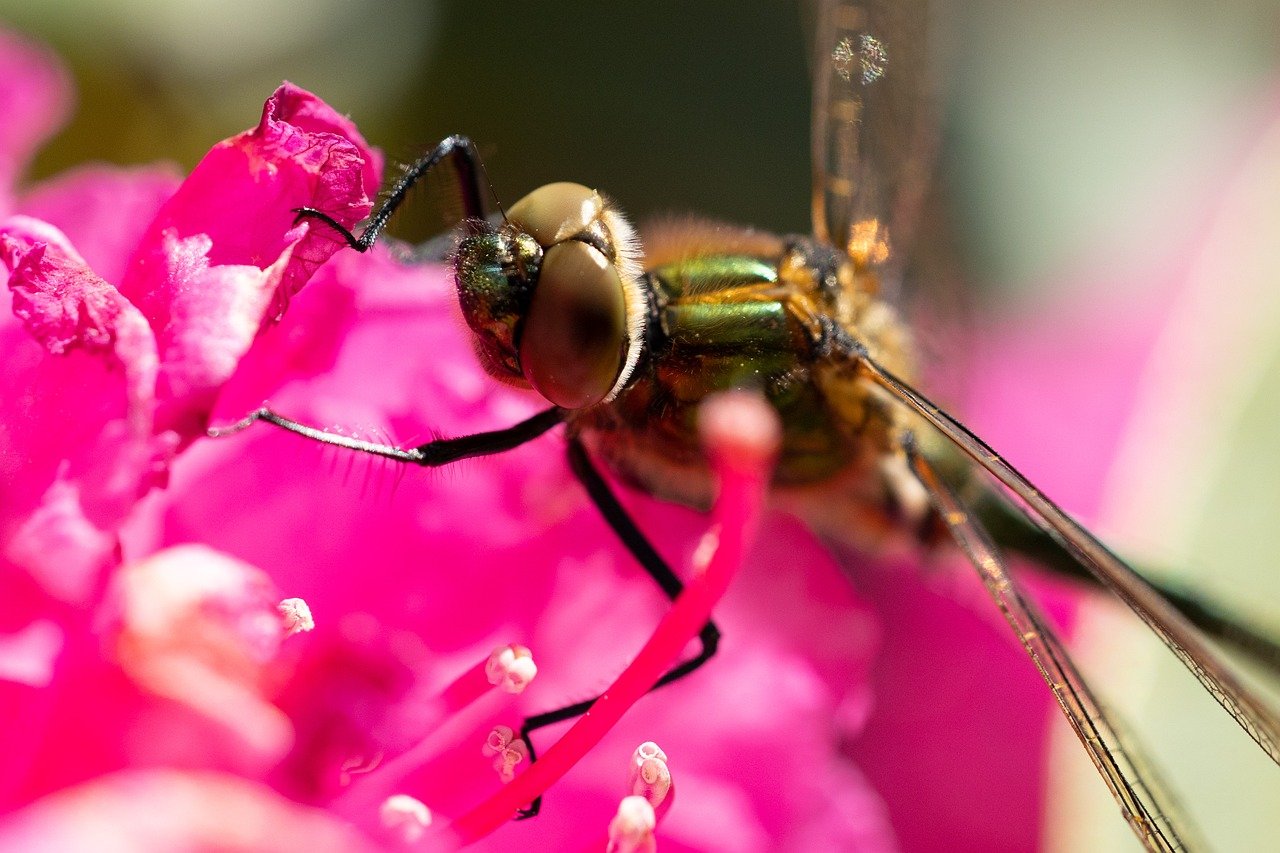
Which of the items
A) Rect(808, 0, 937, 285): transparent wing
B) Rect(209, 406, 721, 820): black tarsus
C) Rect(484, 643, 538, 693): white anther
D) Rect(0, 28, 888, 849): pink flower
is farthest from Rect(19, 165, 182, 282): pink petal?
Rect(808, 0, 937, 285): transparent wing

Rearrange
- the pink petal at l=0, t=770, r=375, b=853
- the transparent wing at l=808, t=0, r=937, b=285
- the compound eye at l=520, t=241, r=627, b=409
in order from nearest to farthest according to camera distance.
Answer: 1. the pink petal at l=0, t=770, r=375, b=853
2. the compound eye at l=520, t=241, r=627, b=409
3. the transparent wing at l=808, t=0, r=937, b=285

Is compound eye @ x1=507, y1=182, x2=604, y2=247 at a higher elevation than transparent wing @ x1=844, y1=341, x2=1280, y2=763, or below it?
higher

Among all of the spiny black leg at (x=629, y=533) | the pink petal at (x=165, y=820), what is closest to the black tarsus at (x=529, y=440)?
the spiny black leg at (x=629, y=533)

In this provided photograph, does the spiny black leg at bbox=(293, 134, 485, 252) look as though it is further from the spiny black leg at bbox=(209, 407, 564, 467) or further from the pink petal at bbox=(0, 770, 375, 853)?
the pink petal at bbox=(0, 770, 375, 853)

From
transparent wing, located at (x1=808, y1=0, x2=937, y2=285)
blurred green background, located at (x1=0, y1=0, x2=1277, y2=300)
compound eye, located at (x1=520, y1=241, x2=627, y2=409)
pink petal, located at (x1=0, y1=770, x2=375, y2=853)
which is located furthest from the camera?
blurred green background, located at (x1=0, y1=0, x2=1277, y2=300)

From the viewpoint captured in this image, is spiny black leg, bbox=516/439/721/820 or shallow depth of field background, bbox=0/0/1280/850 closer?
spiny black leg, bbox=516/439/721/820

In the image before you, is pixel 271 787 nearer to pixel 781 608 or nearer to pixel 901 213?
pixel 781 608

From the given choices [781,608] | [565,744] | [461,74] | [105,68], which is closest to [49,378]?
[565,744]
